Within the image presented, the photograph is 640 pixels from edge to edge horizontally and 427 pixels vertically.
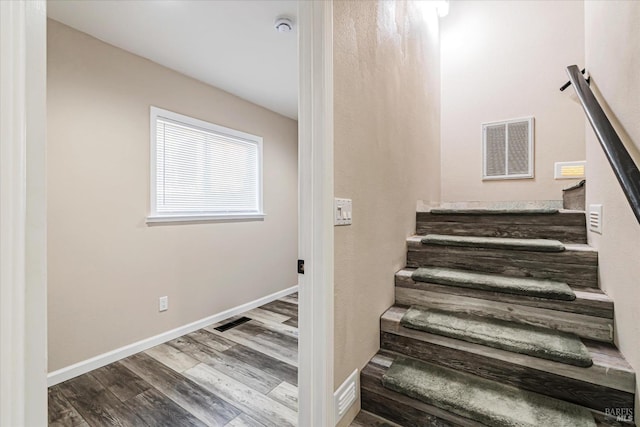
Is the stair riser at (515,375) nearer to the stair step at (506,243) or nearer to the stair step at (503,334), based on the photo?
the stair step at (503,334)

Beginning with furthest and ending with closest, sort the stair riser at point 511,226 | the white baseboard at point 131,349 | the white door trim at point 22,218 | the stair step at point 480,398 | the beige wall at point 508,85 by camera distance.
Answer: the beige wall at point 508,85 → the white baseboard at point 131,349 → the stair riser at point 511,226 → the stair step at point 480,398 → the white door trim at point 22,218

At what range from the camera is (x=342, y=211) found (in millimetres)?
1269

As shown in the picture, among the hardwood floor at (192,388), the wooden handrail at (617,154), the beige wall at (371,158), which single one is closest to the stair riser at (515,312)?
the beige wall at (371,158)

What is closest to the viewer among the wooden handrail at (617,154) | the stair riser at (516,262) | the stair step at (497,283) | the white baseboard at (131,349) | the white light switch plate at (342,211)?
the wooden handrail at (617,154)

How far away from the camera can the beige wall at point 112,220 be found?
6.56 feet

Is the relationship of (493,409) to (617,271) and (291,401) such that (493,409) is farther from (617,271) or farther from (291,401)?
(291,401)

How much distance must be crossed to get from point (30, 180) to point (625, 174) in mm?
1731

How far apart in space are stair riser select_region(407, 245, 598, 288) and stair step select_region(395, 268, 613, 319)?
85 millimetres

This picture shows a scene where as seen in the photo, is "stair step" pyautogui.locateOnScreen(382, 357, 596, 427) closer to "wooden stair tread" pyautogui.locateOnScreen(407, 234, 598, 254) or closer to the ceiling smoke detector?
"wooden stair tread" pyautogui.locateOnScreen(407, 234, 598, 254)

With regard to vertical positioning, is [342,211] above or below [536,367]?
above

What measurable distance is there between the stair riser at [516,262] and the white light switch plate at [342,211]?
38.0 inches

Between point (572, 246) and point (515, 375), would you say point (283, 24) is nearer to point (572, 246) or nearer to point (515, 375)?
point (572, 246)

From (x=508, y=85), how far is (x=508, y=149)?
2.35 feet

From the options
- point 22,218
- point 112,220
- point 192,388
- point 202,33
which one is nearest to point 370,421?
point 192,388
